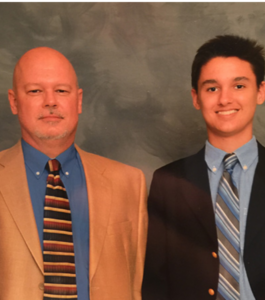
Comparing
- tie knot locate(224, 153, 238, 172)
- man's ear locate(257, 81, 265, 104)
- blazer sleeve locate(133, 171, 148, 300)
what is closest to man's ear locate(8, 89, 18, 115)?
blazer sleeve locate(133, 171, 148, 300)

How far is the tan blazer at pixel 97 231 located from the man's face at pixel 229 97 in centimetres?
37

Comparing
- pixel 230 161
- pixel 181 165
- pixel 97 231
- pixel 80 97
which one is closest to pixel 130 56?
pixel 80 97

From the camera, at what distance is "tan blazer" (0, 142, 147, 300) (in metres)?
1.68

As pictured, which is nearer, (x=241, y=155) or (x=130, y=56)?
(x=241, y=155)

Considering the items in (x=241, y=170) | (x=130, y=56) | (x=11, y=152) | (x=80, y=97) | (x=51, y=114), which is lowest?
(x=241, y=170)

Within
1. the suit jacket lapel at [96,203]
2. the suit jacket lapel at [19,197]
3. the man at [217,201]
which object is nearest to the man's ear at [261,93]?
the man at [217,201]

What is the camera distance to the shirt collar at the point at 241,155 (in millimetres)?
1818

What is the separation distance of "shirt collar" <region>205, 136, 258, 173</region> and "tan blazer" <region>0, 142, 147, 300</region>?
11.2 inches

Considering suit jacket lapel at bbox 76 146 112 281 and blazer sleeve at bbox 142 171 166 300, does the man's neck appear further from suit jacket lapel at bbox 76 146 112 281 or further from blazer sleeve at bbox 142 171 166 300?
blazer sleeve at bbox 142 171 166 300

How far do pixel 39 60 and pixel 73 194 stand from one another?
52 centimetres

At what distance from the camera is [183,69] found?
2.00 m

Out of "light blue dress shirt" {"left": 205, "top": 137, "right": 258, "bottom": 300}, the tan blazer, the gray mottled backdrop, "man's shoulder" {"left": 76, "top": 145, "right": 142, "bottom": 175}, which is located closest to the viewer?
the tan blazer

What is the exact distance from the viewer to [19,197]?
1.73m

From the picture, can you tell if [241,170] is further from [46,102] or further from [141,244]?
[46,102]
